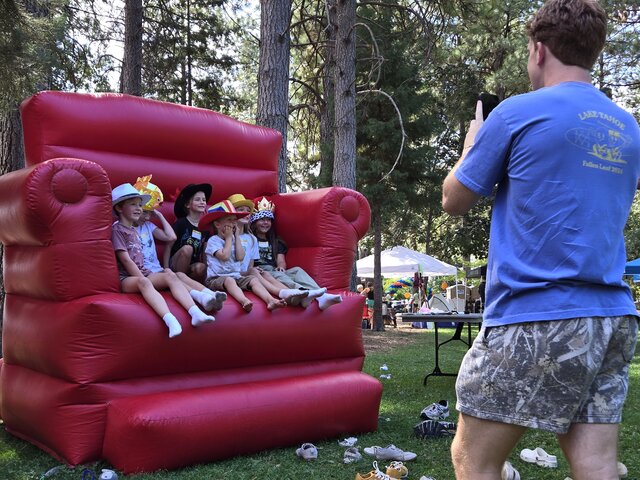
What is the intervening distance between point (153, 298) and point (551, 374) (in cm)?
280

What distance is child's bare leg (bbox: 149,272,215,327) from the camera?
417 centimetres

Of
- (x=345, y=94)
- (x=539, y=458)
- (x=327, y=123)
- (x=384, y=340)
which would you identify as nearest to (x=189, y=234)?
(x=539, y=458)

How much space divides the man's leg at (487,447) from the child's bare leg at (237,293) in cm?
267

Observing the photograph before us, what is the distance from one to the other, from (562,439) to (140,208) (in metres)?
3.46

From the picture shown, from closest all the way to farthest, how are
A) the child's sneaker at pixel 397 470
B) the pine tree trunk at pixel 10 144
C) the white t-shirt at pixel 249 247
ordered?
the child's sneaker at pixel 397 470
the white t-shirt at pixel 249 247
the pine tree trunk at pixel 10 144

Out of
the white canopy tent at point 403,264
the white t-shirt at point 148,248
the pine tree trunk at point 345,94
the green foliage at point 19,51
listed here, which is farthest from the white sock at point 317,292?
the white canopy tent at point 403,264

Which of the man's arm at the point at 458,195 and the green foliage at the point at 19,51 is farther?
the green foliage at the point at 19,51

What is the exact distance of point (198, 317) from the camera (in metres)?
4.16

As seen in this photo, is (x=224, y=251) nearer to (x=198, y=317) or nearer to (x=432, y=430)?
(x=198, y=317)

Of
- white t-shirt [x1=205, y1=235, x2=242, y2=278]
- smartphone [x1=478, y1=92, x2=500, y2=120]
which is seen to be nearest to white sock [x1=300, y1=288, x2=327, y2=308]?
white t-shirt [x1=205, y1=235, x2=242, y2=278]

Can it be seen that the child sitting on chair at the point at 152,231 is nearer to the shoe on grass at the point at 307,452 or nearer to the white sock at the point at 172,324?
the white sock at the point at 172,324

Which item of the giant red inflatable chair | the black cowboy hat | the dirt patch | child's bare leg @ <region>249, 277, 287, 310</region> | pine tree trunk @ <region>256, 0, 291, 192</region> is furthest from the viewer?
the dirt patch

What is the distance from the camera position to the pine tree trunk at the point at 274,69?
7.79 metres

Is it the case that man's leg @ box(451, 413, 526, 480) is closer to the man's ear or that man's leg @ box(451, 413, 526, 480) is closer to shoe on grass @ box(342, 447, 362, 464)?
the man's ear
